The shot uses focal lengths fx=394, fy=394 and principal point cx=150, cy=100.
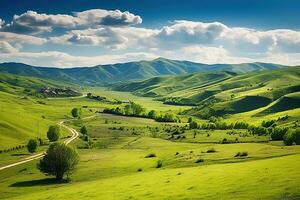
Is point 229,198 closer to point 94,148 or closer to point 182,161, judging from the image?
point 182,161

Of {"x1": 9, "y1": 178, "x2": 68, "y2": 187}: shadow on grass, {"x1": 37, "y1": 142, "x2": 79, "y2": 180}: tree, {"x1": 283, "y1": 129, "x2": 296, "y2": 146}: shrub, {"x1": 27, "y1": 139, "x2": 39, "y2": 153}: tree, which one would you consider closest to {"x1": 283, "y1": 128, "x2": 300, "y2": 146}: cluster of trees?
{"x1": 283, "y1": 129, "x2": 296, "y2": 146}: shrub

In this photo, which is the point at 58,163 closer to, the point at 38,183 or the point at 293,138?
the point at 38,183

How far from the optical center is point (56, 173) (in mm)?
119562

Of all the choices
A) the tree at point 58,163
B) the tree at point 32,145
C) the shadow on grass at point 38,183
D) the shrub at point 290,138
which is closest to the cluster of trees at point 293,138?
the shrub at point 290,138

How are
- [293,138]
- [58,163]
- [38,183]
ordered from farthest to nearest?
[293,138]
[58,163]
[38,183]

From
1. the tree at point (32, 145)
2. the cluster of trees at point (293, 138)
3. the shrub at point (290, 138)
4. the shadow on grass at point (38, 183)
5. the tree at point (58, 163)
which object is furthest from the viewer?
the tree at point (32, 145)

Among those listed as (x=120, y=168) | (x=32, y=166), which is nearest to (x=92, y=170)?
(x=120, y=168)

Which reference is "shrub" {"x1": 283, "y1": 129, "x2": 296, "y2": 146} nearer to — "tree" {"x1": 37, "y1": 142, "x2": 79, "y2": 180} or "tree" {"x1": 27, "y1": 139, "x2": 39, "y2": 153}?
"tree" {"x1": 37, "y1": 142, "x2": 79, "y2": 180}

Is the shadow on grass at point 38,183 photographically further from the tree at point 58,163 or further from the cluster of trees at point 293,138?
the cluster of trees at point 293,138

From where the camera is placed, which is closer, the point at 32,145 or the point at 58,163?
the point at 58,163

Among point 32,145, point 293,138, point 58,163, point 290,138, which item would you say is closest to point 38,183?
point 58,163

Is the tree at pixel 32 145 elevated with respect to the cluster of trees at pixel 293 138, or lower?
elevated

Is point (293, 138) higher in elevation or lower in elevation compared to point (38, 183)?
higher

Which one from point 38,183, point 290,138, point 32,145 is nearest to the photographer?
point 38,183
